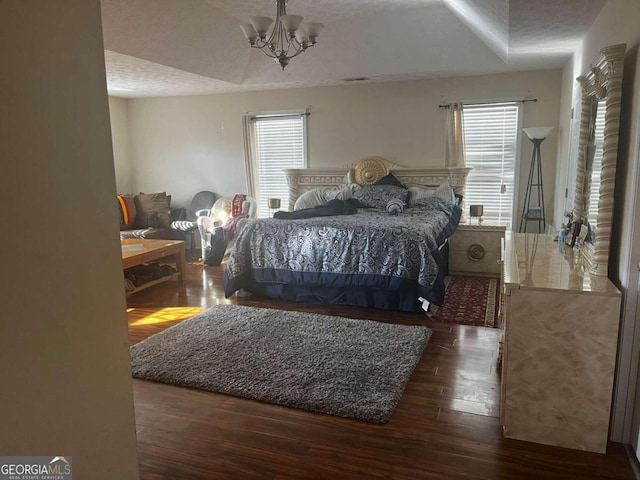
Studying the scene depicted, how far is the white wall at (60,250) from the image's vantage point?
97cm

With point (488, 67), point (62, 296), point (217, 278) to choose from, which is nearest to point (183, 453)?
point (62, 296)

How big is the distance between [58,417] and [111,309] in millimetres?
281

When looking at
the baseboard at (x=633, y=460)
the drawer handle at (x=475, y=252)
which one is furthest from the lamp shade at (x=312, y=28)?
the baseboard at (x=633, y=460)

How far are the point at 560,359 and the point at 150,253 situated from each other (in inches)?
156

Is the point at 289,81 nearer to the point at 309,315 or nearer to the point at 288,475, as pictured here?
the point at 309,315

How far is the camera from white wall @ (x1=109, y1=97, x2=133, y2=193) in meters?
7.26

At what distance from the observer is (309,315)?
4.02 m

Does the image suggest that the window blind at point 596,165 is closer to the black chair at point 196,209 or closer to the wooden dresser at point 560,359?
the wooden dresser at point 560,359

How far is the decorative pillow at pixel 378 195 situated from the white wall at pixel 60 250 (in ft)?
14.7

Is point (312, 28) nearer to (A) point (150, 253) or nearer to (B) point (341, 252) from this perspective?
(B) point (341, 252)

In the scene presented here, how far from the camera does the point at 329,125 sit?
6.44 meters

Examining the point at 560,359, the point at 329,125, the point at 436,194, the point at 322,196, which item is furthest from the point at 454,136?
the point at 560,359

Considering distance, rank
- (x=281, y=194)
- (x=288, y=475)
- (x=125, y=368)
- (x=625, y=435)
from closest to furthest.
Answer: (x=125, y=368) < (x=288, y=475) < (x=625, y=435) < (x=281, y=194)

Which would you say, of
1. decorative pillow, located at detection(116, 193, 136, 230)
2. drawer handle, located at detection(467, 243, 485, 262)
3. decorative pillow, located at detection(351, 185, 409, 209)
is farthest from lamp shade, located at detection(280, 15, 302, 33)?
decorative pillow, located at detection(116, 193, 136, 230)
